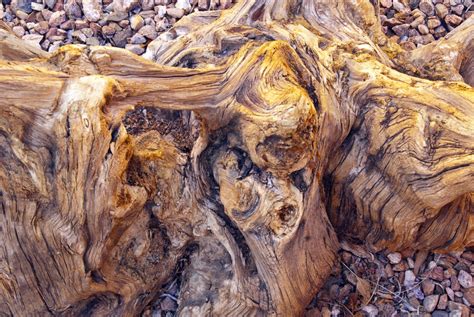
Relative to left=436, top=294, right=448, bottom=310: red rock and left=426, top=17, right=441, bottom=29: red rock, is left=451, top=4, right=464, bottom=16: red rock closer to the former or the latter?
left=426, top=17, right=441, bottom=29: red rock

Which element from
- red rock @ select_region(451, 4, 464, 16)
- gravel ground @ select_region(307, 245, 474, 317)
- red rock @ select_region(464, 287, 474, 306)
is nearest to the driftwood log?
gravel ground @ select_region(307, 245, 474, 317)

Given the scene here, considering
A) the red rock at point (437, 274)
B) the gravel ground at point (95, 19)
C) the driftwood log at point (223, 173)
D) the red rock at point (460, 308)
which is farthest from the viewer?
the gravel ground at point (95, 19)

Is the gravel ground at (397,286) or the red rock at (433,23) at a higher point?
the red rock at (433,23)

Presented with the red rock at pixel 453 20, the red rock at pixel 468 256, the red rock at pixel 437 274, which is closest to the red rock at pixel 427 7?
the red rock at pixel 453 20

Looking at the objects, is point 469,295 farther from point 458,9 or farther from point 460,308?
point 458,9

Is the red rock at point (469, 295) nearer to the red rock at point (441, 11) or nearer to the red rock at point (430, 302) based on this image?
the red rock at point (430, 302)

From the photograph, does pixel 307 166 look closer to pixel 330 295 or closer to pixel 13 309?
pixel 330 295

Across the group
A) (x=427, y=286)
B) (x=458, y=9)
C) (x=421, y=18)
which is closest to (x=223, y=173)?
(x=427, y=286)

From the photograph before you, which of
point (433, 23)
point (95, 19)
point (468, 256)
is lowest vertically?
point (468, 256)

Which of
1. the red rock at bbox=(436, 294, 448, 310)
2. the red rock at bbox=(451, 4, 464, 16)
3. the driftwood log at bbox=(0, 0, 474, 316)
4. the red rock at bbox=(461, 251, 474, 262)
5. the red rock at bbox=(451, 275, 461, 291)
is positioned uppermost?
the red rock at bbox=(451, 4, 464, 16)
